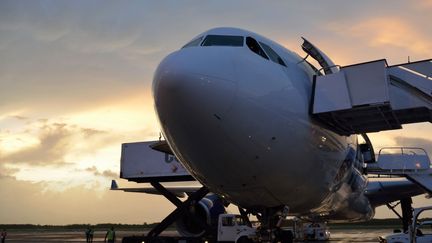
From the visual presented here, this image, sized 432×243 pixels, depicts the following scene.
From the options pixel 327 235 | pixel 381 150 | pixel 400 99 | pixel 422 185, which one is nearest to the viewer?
pixel 400 99

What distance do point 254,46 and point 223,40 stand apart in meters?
0.55

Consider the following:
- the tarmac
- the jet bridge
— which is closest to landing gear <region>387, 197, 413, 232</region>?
the tarmac

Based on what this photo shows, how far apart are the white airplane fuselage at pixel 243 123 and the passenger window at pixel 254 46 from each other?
0.11m

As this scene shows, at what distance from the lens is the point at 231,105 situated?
6.62m

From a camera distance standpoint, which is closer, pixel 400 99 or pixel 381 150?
pixel 400 99

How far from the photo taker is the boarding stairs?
12703 mm

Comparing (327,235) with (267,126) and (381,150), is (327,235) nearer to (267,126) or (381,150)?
(381,150)

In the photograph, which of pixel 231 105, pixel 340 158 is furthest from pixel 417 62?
pixel 231 105

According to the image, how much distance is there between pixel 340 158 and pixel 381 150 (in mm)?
4731

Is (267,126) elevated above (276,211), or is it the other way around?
(267,126)

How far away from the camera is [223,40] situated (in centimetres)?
802

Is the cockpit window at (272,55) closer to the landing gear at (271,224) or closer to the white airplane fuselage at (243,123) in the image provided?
the white airplane fuselage at (243,123)

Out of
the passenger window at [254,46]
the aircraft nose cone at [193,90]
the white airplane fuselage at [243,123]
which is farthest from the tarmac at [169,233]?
the aircraft nose cone at [193,90]

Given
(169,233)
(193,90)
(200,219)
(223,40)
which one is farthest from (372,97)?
(169,233)
